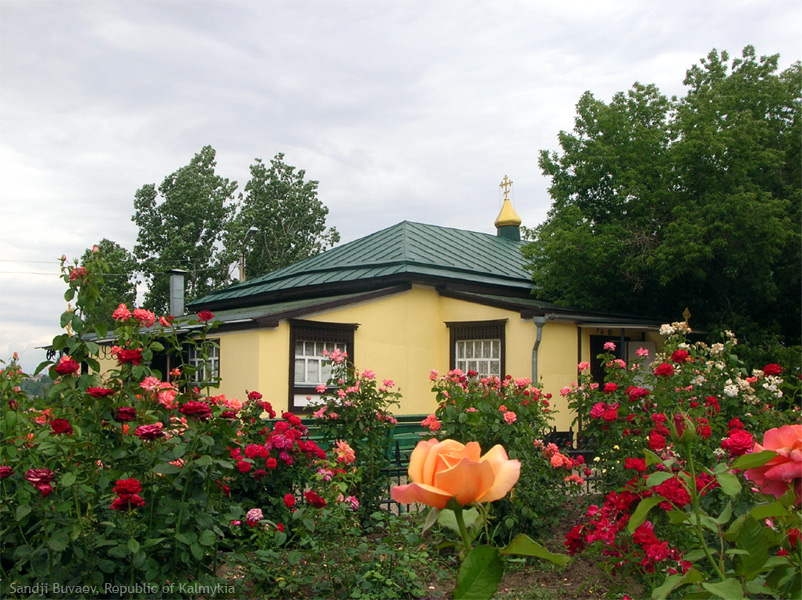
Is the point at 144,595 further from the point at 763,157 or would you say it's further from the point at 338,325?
the point at 763,157

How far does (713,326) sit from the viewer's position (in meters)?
16.8

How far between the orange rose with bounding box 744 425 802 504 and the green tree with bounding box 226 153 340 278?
3886cm

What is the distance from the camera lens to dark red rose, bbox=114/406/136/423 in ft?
11.6

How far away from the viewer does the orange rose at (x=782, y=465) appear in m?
1.43

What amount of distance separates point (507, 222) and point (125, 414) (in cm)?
2380

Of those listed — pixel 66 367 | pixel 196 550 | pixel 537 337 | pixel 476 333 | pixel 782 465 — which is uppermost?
pixel 476 333

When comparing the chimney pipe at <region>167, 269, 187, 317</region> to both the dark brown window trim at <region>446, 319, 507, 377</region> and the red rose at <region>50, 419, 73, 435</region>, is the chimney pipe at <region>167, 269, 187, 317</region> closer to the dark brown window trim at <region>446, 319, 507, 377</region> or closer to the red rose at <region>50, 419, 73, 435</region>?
the dark brown window trim at <region>446, 319, 507, 377</region>

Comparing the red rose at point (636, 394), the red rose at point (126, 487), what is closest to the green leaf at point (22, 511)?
the red rose at point (126, 487)

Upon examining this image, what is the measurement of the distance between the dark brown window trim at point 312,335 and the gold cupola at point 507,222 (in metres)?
11.7

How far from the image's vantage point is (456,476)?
1052 mm

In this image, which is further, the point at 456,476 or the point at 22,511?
the point at 22,511

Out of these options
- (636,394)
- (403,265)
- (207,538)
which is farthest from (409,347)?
(207,538)

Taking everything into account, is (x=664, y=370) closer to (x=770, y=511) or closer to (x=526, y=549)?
(x=770, y=511)

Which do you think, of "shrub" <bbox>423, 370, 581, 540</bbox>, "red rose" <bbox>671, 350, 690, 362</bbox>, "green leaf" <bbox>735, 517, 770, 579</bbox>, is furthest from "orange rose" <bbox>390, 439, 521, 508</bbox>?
"red rose" <bbox>671, 350, 690, 362</bbox>
